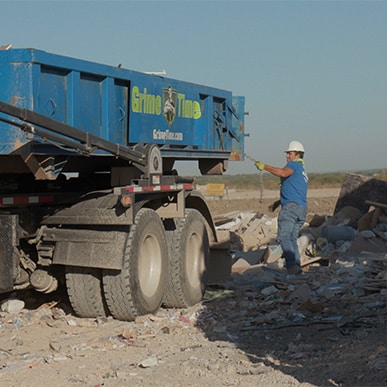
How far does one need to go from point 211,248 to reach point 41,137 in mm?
4476

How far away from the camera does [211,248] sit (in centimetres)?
1227

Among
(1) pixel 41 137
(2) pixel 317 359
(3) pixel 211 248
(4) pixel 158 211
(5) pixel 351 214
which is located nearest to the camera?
(2) pixel 317 359

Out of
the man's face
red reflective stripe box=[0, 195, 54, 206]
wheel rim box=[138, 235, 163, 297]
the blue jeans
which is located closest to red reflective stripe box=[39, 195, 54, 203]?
red reflective stripe box=[0, 195, 54, 206]

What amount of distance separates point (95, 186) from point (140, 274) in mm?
1147

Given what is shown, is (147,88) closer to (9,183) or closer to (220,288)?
(9,183)

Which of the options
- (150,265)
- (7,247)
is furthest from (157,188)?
(7,247)

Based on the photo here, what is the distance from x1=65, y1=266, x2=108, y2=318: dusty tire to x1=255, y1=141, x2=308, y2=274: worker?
3.52 m

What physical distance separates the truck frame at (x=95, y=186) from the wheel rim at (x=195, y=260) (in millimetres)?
37

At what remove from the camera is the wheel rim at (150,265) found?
10.2m

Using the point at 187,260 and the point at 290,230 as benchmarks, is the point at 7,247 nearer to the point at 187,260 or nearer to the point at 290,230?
the point at 187,260

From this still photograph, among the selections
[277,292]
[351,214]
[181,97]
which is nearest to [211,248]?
[277,292]

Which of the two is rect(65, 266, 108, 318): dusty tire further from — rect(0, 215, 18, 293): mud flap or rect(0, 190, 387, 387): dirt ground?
rect(0, 215, 18, 293): mud flap

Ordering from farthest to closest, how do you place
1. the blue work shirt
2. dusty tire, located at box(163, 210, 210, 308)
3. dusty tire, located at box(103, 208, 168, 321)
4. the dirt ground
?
the blue work shirt, dusty tire, located at box(163, 210, 210, 308), dusty tire, located at box(103, 208, 168, 321), the dirt ground

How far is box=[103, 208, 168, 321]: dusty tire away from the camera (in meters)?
9.66
